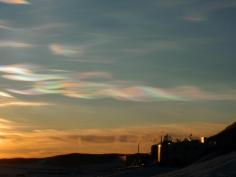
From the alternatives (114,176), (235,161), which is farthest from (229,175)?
(114,176)

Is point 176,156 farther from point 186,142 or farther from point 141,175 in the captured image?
point 141,175

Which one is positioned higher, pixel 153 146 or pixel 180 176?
pixel 153 146

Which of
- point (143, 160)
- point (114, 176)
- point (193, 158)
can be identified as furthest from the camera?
point (143, 160)

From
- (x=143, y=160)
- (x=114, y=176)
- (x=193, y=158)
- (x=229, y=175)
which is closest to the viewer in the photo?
(x=229, y=175)

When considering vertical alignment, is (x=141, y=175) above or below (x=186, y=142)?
below

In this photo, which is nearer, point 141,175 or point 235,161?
point 235,161

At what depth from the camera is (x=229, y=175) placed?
3331 centimetres

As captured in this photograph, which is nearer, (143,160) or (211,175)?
(211,175)

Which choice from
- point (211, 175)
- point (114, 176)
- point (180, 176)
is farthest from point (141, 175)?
point (211, 175)

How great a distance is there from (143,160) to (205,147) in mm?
39381

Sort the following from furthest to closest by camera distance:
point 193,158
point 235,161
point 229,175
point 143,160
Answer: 1. point 143,160
2. point 193,158
3. point 235,161
4. point 229,175

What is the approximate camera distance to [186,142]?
104562 millimetres

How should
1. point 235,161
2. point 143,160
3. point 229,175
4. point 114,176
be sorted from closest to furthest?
point 229,175 → point 235,161 → point 114,176 → point 143,160

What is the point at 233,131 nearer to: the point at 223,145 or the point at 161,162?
the point at 223,145
